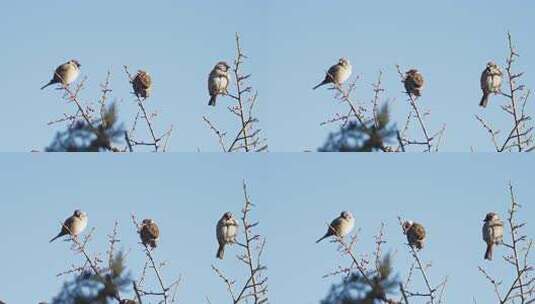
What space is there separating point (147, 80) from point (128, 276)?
68 cm

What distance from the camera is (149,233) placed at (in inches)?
158

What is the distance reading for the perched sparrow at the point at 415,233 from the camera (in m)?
3.95

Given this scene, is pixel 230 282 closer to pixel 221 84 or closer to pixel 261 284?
pixel 261 284

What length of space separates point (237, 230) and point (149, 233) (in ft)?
1.03

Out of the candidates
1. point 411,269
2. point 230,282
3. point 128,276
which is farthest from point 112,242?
point 411,269

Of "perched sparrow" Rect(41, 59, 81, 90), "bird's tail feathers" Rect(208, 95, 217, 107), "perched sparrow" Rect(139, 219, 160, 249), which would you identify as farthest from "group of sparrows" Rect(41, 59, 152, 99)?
"perched sparrow" Rect(139, 219, 160, 249)

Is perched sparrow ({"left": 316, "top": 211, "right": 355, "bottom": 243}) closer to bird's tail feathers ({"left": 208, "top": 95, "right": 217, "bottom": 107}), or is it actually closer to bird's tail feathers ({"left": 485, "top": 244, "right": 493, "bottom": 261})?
bird's tail feathers ({"left": 485, "top": 244, "right": 493, "bottom": 261})

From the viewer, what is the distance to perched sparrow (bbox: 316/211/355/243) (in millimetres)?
3968

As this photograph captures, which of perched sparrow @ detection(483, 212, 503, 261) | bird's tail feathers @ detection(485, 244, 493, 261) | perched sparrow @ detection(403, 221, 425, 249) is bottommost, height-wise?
bird's tail feathers @ detection(485, 244, 493, 261)

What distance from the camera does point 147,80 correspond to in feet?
13.1

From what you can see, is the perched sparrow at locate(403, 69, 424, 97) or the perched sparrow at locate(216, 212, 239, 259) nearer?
the perched sparrow at locate(403, 69, 424, 97)

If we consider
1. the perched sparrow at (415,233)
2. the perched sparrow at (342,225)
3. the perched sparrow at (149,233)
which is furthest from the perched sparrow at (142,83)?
the perched sparrow at (415,233)

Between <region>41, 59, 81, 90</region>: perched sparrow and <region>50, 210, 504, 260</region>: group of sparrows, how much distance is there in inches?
18.2

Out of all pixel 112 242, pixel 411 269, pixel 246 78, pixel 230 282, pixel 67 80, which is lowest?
pixel 411 269
